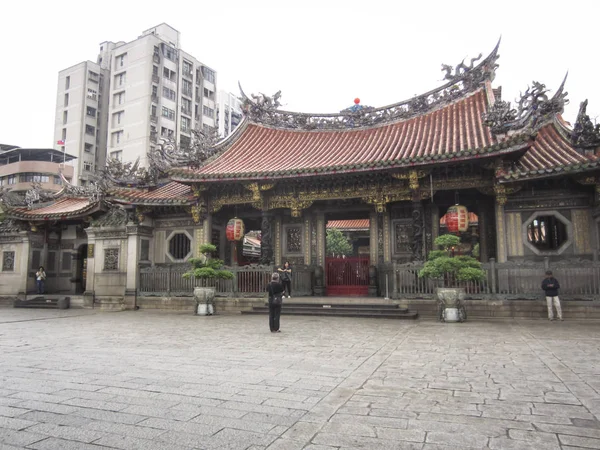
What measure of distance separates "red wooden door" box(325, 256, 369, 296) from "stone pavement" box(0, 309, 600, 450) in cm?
719

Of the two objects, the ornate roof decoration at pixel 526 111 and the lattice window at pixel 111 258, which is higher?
the ornate roof decoration at pixel 526 111

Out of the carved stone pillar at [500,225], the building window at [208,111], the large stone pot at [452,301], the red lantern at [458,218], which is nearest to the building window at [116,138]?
the building window at [208,111]

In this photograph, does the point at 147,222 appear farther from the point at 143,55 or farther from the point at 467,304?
the point at 143,55

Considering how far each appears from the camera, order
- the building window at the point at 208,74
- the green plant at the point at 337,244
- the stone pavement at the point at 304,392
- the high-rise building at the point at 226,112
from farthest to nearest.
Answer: the high-rise building at the point at 226,112, the building window at the point at 208,74, the green plant at the point at 337,244, the stone pavement at the point at 304,392

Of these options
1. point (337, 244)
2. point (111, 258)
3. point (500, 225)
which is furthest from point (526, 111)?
point (337, 244)

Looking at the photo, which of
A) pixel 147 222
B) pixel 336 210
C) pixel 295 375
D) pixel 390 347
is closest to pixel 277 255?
pixel 336 210

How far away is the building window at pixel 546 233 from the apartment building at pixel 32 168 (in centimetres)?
4635

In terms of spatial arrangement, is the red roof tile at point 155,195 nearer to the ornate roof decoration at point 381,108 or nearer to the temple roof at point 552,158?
the ornate roof decoration at point 381,108

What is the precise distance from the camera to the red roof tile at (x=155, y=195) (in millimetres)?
16031

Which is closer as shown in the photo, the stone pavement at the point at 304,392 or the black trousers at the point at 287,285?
the stone pavement at the point at 304,392

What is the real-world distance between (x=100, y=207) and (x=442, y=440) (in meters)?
17.2

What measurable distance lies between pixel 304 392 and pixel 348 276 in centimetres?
1178

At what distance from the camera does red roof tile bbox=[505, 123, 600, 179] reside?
37.6 feet

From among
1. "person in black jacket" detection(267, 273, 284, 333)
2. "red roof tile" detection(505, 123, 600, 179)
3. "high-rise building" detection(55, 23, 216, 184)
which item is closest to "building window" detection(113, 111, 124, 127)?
"high-rise building" detection(55, 23, 216, 184)
